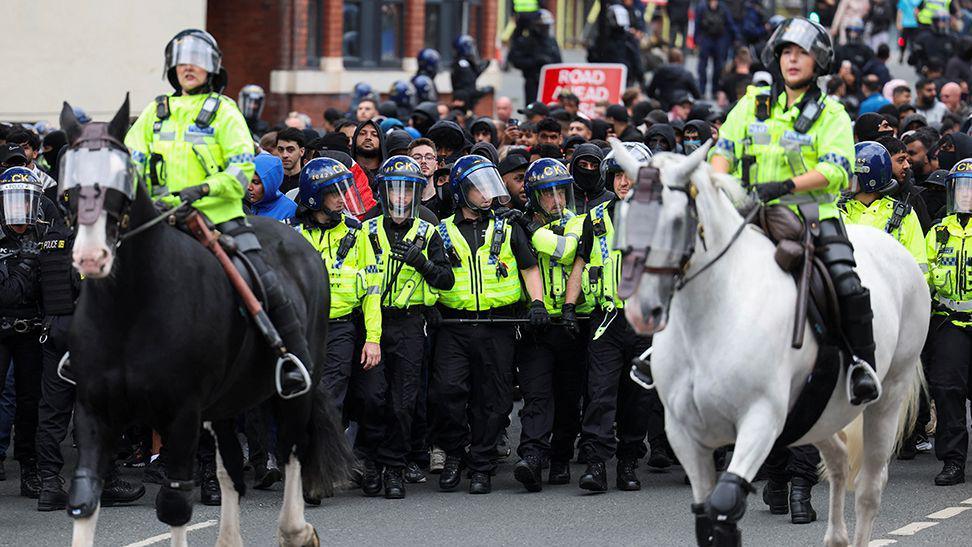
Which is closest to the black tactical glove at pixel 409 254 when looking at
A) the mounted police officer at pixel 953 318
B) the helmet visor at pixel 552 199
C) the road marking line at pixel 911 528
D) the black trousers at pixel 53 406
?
the helmet visor at pixel 552 199

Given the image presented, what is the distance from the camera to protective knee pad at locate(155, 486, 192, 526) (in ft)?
26.8

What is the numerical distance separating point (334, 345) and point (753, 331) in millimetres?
4107

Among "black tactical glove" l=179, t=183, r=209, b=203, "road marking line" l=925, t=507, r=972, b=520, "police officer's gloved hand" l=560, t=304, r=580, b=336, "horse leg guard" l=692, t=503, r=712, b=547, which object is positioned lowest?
"road marking line" l=925, t=507, r=972, b=520

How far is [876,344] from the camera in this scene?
28.1 ft

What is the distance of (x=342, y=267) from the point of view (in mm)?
11141

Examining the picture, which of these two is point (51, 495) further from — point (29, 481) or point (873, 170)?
point (873, 170)

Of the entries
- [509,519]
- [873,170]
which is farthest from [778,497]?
[873,170]

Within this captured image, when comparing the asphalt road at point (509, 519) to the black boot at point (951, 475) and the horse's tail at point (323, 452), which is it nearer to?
the black boot at point (951, 475)

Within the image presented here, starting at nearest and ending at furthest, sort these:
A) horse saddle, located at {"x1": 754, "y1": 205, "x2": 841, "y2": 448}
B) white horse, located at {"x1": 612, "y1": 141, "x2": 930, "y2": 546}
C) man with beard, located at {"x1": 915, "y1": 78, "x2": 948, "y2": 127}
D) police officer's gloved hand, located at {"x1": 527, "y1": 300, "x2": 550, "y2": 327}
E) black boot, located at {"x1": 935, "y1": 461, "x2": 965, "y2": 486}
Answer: white horse, located at {"x1": 612, "y1": 141, "x2": 930, "y2": 546}
horse saddle, located at {"x1": 754, "y1": 205, "x2": 841, "y2": 448}
police officer's gloved hand, located at {"x1": 527, "y1": 300, "x2": 550, "y2": 327}
black boot, located at {"x1": 935, "y1": 461, "x2": 965, "y2": 486}
man with beard, located at {"x1": 915, "y1": 78, "x2": 948, "y2": 127}

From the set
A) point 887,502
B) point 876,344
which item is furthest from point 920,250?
point 876,344

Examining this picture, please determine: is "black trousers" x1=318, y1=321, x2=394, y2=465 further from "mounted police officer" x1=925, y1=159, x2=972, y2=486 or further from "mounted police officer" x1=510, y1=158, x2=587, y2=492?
"mounted police officer" x1=925, y1=159, x2=972, y2=486

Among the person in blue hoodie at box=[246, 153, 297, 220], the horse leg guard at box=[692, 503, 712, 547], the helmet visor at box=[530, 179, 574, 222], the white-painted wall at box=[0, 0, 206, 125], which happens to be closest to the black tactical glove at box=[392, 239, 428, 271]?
the person in blue hoodie at box=[246, 153, 297, 220]

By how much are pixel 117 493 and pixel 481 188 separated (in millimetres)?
2953

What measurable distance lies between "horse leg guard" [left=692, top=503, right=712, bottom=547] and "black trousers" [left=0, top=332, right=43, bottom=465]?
517 centimetres
